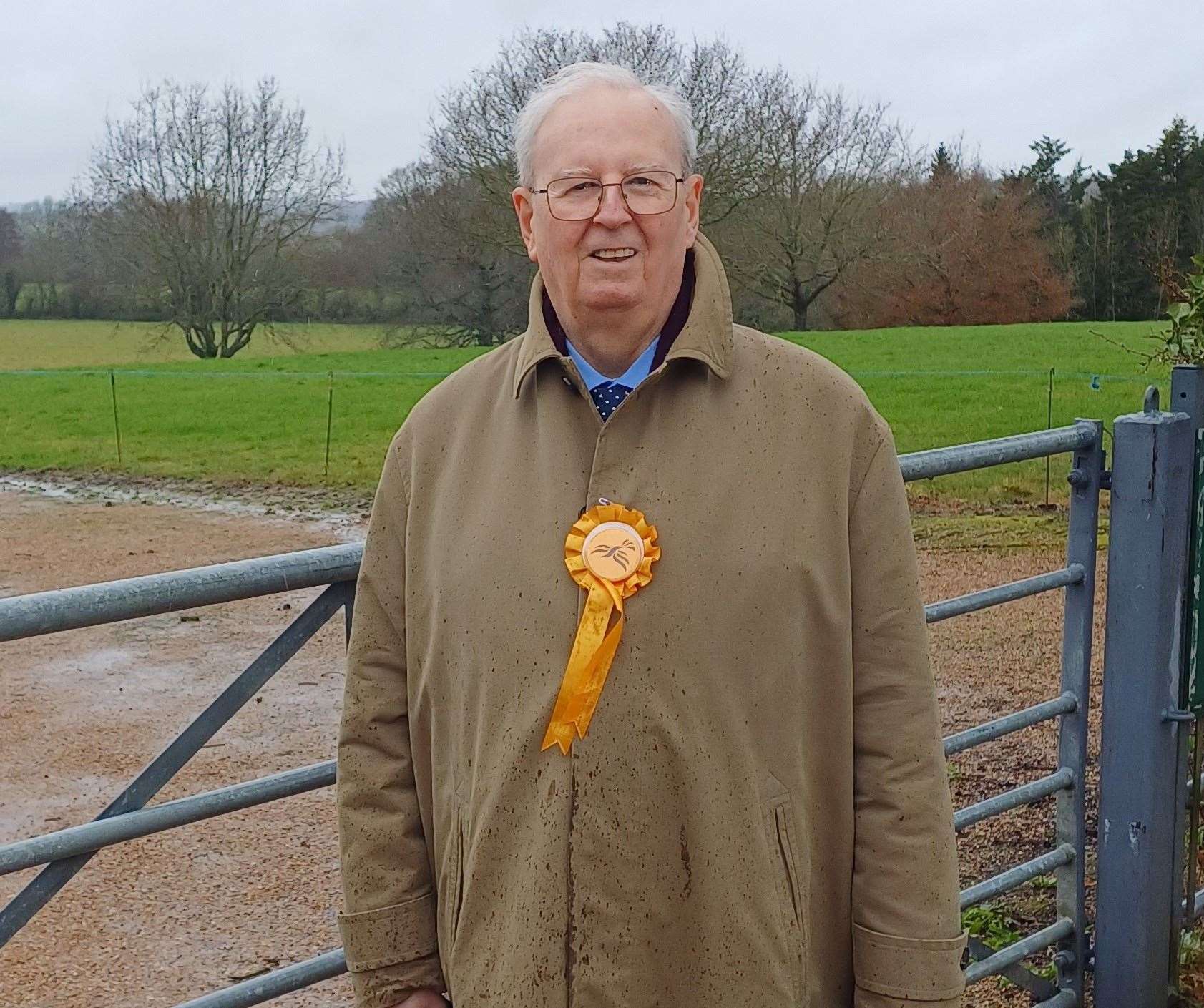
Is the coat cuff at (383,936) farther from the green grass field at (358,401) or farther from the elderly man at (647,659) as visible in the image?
the green grass field at (358,401)

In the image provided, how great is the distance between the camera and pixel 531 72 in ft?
102

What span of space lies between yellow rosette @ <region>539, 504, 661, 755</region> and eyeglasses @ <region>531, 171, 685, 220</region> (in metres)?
0.38

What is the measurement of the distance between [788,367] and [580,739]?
551 millimetres

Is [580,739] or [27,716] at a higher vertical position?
[580,739]

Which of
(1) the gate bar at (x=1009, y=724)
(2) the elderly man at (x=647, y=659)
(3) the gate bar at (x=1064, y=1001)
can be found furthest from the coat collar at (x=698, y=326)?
(3) the gate bar at (x=1064, y=1001)

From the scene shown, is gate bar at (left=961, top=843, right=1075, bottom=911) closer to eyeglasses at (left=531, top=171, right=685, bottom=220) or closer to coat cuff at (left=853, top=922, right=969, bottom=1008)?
coat cuff at (left=853, top=922, right=969, bottom=1008)

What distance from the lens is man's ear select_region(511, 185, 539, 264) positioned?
1.89m

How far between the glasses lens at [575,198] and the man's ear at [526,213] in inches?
2.8

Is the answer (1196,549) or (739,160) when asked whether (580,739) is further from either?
(739,160)

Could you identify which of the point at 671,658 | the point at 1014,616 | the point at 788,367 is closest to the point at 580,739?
the point at 671,658

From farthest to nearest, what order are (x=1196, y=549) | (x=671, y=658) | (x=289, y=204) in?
(x=289, y=204) < (x=1196, y=549) < (x=671, y=658)

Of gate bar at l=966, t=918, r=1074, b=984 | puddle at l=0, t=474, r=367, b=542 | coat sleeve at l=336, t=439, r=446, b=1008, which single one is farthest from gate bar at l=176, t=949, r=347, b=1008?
puddle at l=0, t=474, r=367, b=542

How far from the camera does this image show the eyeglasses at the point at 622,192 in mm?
1786

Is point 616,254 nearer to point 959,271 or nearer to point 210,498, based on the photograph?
point 210,498
